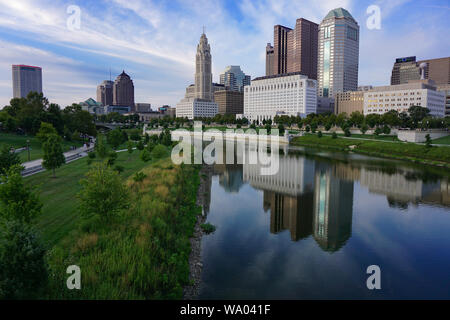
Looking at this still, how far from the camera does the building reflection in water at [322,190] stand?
24078 millimetres

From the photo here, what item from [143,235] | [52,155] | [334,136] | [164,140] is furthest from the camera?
[334,136]

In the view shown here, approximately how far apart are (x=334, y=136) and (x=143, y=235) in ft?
254

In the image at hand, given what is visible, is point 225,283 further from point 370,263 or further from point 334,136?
point 334,136

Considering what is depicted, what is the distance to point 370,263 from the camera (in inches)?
708

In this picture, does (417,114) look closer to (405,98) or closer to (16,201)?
(405,98)

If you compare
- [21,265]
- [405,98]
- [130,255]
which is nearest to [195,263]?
[130,255]

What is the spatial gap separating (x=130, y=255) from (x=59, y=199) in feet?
40.1

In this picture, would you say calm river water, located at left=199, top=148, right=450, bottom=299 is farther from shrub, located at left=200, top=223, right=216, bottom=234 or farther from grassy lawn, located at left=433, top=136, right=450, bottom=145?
grassy lawn, located at left=433, top=136, right=450, bottom=145

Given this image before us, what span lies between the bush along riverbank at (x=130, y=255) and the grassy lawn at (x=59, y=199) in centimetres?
143

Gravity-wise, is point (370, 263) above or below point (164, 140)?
below

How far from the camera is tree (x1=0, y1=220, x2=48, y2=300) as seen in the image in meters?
9.65

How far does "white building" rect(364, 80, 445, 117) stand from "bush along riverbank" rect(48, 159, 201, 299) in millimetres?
152516

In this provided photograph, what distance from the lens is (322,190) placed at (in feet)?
118
